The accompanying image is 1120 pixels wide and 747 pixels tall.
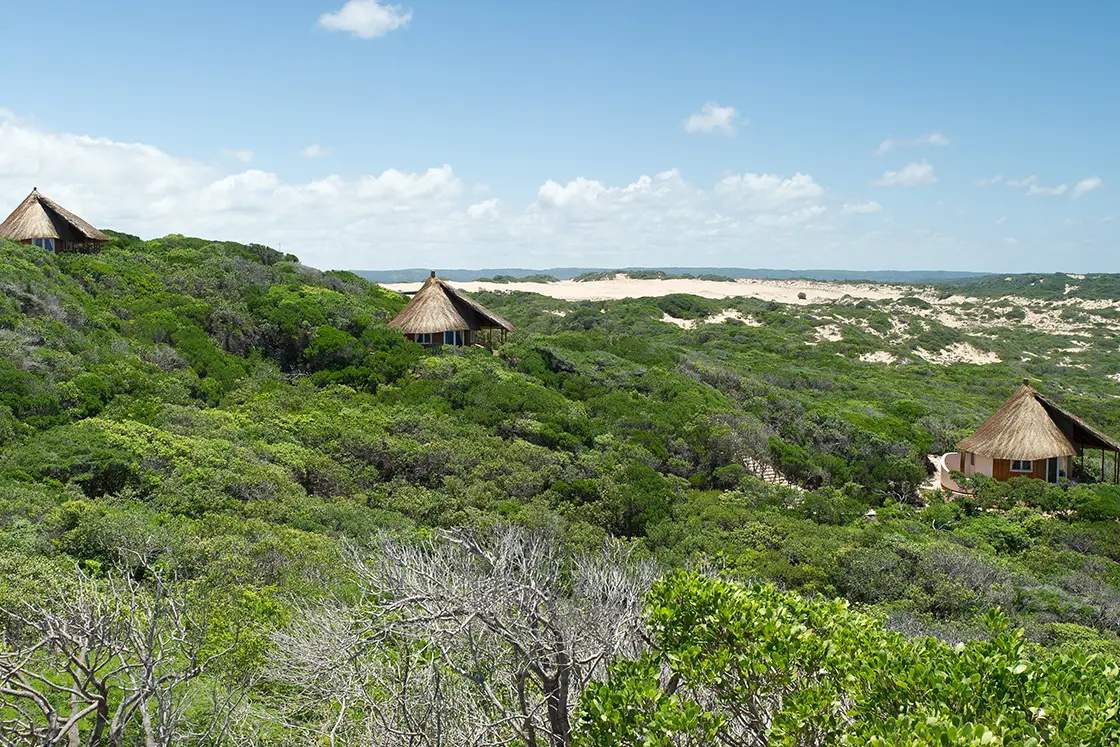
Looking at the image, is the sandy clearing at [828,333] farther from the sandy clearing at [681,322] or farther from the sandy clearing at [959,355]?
the sandy clearing at [681,322]

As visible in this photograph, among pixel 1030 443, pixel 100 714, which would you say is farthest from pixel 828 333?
pixel 100 714

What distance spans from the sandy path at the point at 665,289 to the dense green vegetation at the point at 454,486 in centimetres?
3253

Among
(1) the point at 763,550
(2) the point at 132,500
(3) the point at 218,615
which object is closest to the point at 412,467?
(2) the point at 132,500

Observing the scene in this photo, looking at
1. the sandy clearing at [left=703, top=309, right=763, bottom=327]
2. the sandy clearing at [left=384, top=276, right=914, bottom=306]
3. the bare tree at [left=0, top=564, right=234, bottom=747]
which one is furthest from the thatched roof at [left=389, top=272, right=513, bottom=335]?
the sandy clearing at [left=384, top=276, right=914, bottom=306]

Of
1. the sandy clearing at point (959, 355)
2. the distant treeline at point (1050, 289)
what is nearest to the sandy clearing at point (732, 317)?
the sandy clearing at point (959, 355)

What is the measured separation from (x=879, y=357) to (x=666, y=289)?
27.4 metres

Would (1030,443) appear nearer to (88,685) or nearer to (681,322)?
(88,685)

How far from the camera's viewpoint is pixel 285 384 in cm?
2056

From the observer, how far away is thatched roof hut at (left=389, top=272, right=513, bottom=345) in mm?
25016

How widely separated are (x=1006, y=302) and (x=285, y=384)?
7552 centimetres

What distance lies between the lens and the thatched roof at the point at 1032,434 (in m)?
18.8

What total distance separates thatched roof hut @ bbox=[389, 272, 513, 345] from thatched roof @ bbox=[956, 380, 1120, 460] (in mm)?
→ 13858

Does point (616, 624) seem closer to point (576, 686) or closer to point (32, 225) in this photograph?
point (576, 686)

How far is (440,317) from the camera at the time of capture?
82.7ft
